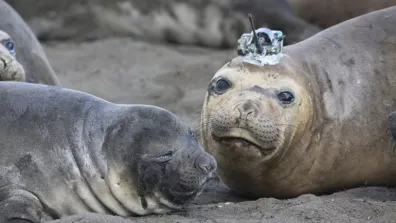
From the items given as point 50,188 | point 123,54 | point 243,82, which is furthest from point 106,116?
point 123,54

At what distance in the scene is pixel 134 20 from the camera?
877cm

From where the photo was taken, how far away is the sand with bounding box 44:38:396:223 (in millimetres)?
4281

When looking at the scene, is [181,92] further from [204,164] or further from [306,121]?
[204,164]

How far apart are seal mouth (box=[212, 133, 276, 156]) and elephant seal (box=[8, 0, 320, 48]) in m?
3.89

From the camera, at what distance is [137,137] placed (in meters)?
4.23

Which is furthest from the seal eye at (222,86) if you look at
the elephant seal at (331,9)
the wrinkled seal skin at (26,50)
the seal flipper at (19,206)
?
the elephant seal at (331,9)

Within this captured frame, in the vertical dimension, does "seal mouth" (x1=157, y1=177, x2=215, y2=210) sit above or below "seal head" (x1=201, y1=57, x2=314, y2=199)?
below

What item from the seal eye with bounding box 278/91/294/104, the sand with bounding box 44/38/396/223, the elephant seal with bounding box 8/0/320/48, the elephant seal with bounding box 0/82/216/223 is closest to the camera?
the elephant seal with bounding box 0/82/216/223

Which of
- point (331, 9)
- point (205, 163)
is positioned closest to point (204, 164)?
point (205, 163)

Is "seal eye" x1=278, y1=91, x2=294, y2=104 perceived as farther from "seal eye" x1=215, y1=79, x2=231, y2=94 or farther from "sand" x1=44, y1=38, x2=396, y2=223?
"sand" x1=44, y1=38, x2=396, y2=223

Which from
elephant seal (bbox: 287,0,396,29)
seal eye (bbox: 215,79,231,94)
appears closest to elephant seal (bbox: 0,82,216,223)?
seal eye (bbox: 215,79,231,94)

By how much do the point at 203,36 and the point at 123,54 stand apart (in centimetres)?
73

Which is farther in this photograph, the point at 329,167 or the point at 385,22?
the point at 385,22

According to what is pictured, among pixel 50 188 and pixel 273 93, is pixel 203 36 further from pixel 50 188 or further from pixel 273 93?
pixel 50 188
